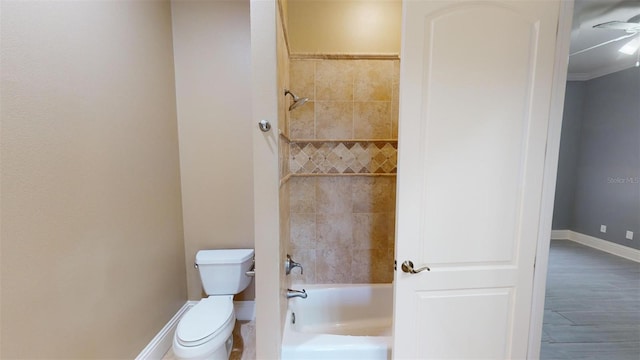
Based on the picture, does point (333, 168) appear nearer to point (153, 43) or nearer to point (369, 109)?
point (369, 109)

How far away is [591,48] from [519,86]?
0.85 metres

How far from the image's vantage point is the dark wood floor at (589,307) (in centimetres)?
153

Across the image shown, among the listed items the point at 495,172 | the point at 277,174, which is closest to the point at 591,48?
the point at 495,172

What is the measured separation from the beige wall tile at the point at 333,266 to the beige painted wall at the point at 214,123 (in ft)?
2.25

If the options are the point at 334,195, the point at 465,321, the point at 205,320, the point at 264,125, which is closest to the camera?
the point at 264,125

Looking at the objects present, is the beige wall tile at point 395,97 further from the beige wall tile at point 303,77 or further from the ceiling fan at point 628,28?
the ceiling fan at point 628,28

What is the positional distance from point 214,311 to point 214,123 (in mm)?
1505

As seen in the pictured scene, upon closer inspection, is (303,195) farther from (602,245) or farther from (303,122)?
(602,245)

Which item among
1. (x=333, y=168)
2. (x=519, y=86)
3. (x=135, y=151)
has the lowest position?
(x=333, y=168)

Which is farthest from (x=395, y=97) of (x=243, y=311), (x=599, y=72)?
(x=243, y=311)

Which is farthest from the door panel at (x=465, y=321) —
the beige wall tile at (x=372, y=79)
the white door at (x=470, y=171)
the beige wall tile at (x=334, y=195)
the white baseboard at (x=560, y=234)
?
the beige wall tile at (x=372, y=79)

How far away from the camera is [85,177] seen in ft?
4.09

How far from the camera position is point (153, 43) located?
173cm

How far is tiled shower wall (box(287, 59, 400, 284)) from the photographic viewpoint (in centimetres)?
203
